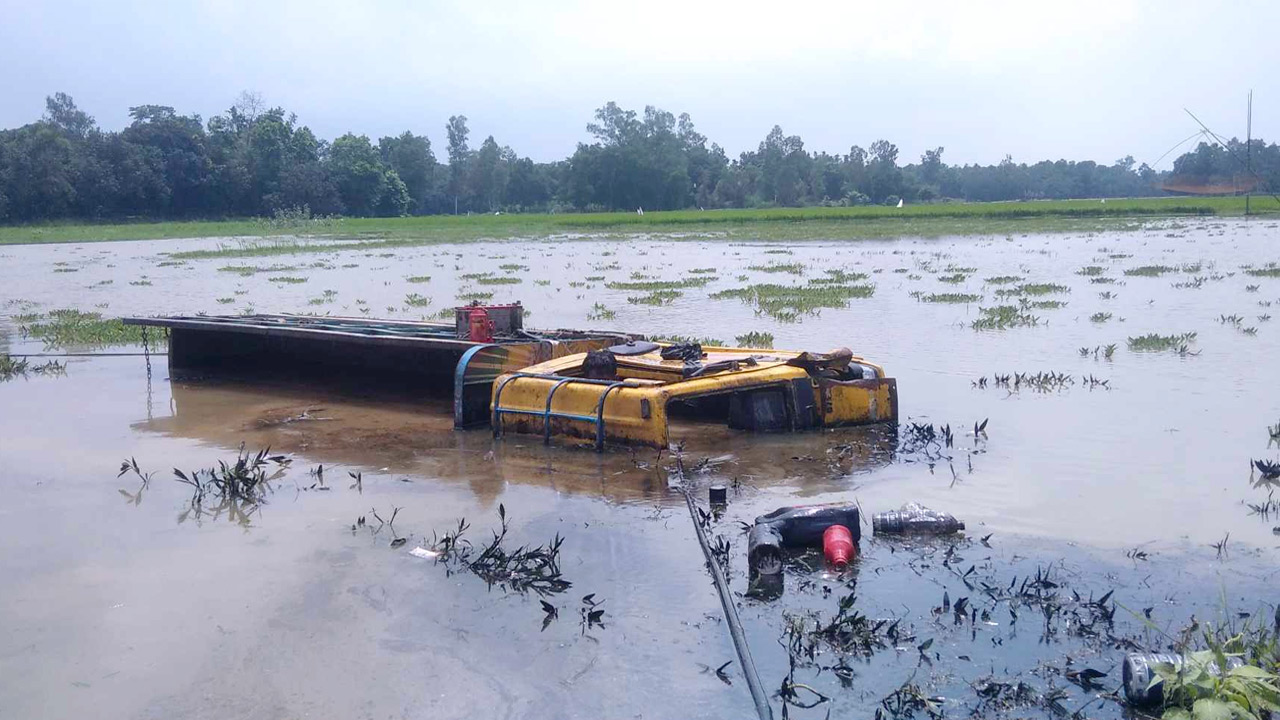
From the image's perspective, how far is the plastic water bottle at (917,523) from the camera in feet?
19.3

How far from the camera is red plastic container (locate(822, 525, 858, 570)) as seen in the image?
539 cm

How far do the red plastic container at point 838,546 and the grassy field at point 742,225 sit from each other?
37.3 metres

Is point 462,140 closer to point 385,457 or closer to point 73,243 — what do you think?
point 73,243

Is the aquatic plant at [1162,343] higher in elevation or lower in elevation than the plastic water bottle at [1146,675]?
higher

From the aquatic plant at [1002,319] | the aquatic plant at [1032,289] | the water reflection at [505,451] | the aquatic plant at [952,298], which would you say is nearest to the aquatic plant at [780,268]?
the aquatic plant at [1032,289]

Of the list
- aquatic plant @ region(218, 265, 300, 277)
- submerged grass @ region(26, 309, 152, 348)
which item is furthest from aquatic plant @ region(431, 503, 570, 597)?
aquatic plant @ region(218, 265, 300, 277)

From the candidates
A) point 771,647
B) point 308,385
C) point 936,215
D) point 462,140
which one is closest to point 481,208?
point 462,140

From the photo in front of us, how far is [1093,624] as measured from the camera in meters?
4.66

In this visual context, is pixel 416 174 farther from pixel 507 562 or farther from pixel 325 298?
pixel 507 562

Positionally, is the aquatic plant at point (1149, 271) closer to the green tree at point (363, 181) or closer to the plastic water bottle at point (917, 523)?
the plastic water bottle at point (917, 523)

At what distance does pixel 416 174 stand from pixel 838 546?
359 ft

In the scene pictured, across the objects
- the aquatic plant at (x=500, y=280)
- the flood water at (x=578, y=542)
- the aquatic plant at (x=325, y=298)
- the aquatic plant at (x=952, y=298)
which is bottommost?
the flood water at (x=578, y=542)

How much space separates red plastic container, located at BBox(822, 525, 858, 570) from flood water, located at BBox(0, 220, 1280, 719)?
122 mm

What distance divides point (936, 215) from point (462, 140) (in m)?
Result: 101
